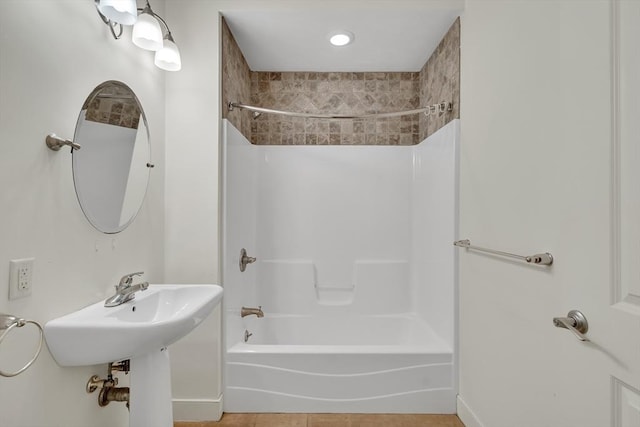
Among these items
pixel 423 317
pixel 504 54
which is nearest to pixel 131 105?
pixel 504 54

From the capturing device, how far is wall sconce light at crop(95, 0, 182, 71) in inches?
52.4

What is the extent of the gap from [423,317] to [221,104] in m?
2.03

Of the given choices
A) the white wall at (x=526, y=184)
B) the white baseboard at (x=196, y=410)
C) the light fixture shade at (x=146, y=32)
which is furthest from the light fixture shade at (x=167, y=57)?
the white baseboard at (x=196, y=410)

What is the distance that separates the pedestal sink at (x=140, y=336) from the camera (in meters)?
1.13

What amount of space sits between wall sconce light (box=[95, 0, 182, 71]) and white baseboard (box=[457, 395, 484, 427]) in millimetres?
2324

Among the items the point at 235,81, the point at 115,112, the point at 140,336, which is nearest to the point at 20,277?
the point at 140,336

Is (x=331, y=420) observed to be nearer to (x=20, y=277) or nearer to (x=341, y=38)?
(x=20, y=277)

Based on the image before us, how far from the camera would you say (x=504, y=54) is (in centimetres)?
151

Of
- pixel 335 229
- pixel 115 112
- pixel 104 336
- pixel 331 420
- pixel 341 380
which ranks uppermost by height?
pixel 115 112

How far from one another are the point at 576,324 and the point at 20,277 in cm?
157

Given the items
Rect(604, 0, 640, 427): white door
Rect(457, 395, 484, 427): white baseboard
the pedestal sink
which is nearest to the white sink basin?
the pedestal sink

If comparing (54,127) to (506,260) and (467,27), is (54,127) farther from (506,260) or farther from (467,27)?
(467,27)

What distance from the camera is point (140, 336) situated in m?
1.12

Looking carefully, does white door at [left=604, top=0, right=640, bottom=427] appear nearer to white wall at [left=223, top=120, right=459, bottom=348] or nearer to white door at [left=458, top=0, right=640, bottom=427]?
white door at [left=458, top=0, right=640, bottom=427]
